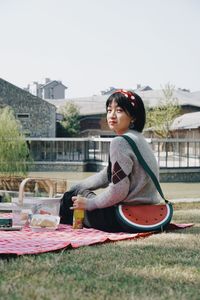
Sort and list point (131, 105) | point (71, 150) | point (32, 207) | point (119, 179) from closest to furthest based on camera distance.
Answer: point (119, 179)
point (131, 105)
point (32, 207)
point (71, 150)

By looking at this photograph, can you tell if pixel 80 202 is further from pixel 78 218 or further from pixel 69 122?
pixel 69 122

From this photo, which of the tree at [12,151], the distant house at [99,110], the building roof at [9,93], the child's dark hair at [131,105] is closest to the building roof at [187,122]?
the distant house at [99,110]

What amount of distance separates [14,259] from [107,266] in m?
0.47

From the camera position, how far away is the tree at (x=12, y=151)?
13789mm

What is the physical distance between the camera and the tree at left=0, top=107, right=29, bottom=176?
13.8m

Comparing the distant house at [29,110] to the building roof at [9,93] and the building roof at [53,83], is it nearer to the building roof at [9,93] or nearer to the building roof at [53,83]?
the building roof at [9,93]

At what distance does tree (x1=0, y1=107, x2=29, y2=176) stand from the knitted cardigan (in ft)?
31.8

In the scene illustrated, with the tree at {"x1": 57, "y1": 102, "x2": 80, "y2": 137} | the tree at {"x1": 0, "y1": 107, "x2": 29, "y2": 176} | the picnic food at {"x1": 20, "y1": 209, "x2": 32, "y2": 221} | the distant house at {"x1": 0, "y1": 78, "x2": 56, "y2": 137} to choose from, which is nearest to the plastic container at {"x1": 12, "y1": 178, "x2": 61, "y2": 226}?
the picnic food at {"x1": 20, "y1": 209, "x2": 32, "y2": 221}

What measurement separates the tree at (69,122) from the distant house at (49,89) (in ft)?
56.0

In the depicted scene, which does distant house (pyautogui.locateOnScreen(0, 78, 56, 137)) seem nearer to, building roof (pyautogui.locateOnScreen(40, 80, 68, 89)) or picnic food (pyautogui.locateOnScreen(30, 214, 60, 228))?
building roof (pyautogui.locateOnScreen(40, 80, 68, 89))

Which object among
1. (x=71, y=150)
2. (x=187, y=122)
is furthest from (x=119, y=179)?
(x=187, y=122)

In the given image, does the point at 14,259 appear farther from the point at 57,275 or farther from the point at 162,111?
the point at 162,111

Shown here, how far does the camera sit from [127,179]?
390cm

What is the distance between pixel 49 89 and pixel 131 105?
52.7 metres
